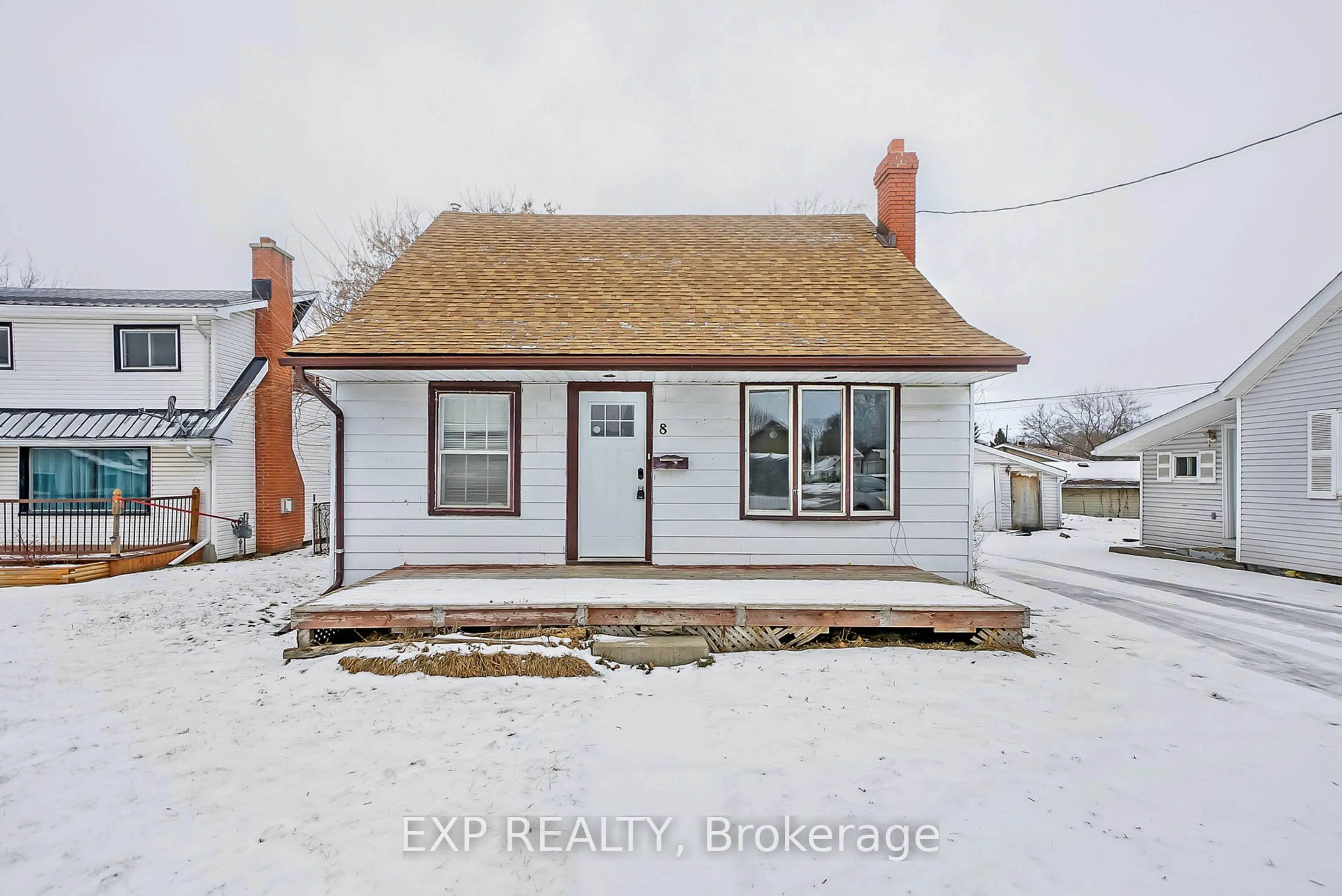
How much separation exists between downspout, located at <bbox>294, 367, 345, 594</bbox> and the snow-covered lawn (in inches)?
51.6

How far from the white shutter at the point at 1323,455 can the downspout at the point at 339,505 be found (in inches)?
589

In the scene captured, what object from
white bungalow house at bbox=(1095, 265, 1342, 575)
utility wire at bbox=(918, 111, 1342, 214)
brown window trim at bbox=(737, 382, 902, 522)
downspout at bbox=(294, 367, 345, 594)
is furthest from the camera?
white bungalow house at bbox=(1095, 265, 1342, 575)

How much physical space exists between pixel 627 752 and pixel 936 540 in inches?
197

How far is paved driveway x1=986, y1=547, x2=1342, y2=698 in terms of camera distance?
564 cm

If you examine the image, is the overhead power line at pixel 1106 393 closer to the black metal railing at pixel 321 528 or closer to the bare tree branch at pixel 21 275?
the black metal railing at pixel 321 528

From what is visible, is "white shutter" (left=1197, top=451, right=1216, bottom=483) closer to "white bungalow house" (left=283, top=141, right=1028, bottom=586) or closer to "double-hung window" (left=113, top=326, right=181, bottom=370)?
"white bungalow house" (left=283, top=141, right=1028, bottom=586)

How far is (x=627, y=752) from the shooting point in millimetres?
3650

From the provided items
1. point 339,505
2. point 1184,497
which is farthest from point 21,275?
point 1184,497

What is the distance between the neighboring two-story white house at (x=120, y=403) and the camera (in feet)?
38.1

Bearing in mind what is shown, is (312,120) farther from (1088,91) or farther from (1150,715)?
(1150,715)

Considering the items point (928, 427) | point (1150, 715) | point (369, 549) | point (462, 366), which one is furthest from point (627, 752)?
point (928, 427)

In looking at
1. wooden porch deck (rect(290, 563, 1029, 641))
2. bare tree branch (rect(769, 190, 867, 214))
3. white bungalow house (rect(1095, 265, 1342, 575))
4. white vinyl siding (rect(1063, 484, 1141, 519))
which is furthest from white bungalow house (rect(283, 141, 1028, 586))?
white vinyl siding (rect(1063, 484, 1141, 519))

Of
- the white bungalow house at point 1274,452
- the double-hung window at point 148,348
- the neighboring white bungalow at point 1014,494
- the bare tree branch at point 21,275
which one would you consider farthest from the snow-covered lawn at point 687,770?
the bare tree branch at point 21,275

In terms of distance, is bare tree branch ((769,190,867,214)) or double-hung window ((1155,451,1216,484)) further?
bare tree branch ((769,190,867,214))
